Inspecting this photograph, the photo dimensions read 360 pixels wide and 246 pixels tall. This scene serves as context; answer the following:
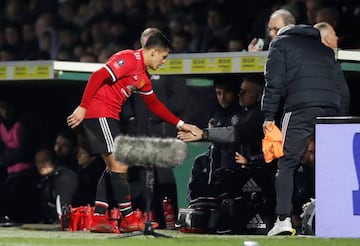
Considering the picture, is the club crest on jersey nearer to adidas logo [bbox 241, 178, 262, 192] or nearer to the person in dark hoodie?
the person in dark hoodie

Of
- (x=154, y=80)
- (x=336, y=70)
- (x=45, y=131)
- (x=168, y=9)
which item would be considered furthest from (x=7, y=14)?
(x=336, y=70)

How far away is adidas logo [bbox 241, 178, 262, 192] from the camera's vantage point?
13.0 meters

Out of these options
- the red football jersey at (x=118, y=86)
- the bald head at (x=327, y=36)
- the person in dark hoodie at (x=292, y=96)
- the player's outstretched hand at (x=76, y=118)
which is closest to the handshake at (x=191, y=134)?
the red football jersey at (x=118, y=86)

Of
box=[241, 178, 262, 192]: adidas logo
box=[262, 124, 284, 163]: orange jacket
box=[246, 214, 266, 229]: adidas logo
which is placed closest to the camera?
box=[262, 124, 284, 163]: orange jacket

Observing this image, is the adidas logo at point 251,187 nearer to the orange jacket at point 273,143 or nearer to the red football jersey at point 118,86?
the red football jersey at point 118,86

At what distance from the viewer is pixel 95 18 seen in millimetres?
19500

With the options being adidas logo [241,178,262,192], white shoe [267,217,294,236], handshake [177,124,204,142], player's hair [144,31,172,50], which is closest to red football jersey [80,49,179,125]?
player's hair [144,31,172,50]

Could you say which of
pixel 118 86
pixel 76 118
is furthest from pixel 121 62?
pixel 76 118

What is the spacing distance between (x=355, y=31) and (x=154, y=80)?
2.25 meters

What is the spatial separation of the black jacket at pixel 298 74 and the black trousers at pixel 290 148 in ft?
0.26

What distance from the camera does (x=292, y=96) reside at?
11.9 metres

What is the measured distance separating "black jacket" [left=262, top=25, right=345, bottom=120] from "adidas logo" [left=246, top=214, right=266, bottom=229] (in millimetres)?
1291

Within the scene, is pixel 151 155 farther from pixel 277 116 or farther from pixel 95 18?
pixel 95 18

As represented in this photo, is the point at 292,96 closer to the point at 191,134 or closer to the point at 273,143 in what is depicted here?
the point at 273,143
